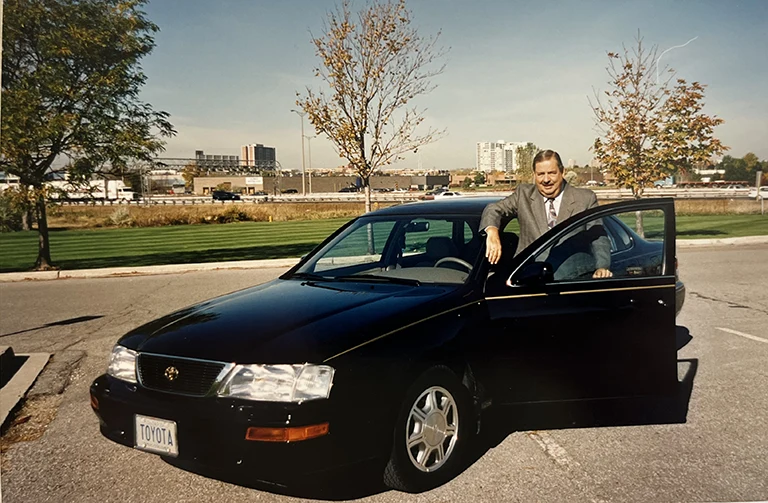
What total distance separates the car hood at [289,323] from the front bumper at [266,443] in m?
0.22

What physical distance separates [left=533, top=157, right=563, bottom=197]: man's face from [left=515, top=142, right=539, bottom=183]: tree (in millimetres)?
8765

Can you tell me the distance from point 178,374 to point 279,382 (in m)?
0.54

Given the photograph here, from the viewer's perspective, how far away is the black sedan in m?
2.89

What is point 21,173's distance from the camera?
13758 mm

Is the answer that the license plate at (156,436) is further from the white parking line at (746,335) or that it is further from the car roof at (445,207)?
the white parking line at (746,335)

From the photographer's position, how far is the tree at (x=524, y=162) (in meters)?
13.9

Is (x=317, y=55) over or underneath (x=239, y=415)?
over

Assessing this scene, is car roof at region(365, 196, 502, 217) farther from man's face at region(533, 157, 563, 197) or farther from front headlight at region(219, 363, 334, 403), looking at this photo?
front headlight at region(219, 363, 334, 403)

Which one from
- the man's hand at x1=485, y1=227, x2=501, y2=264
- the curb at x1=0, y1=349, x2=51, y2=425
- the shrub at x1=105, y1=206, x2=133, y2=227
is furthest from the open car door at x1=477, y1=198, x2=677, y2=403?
the shrub at x1=105, y1=206, x2=133, y2=227

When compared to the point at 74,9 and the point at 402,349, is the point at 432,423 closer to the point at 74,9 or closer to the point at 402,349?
the point at 402,349

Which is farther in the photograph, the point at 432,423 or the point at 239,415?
the point at 432,423

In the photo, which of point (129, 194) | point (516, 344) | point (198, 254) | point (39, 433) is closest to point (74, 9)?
point (198, 254)

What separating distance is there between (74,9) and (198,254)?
7176 millimetres

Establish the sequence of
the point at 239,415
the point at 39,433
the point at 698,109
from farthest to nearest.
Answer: the point at 698,109 → the point at 39,433 → the point at 239,415
